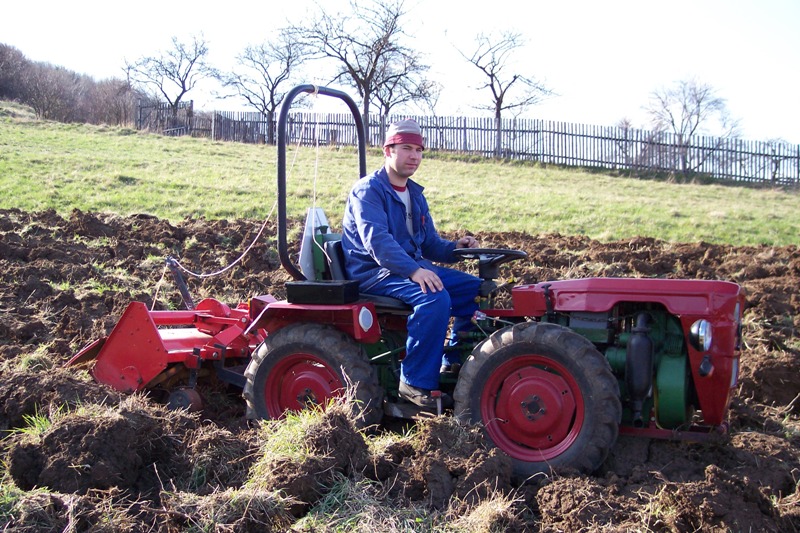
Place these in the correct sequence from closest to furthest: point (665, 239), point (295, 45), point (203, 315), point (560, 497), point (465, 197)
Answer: point (560, 497) < point (203, 315) < point (665, 239) < point (465, 197) < point (295, 45)

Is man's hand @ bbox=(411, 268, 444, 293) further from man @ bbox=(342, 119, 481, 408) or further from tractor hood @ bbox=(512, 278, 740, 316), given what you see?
tractor hood @ bbox=(512, 278, 740, 316)

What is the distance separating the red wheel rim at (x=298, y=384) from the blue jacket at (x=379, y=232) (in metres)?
0.55

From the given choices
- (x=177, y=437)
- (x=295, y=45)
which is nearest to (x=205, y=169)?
(x=177, y=437)

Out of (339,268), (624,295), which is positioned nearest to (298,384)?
→ (339,268)

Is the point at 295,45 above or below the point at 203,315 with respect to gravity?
above

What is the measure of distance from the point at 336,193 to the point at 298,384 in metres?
8.95

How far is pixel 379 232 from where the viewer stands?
444 centimetres

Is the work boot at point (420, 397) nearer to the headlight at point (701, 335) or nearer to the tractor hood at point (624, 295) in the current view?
the tractor hood at point (624, 295)

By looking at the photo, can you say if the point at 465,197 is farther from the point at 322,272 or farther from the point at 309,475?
the point at 309,475

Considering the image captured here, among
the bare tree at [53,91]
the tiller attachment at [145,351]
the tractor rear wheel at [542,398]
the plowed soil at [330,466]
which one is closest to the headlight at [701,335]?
the tractor rear wheel at [542,398]

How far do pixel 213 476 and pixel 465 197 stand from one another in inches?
426

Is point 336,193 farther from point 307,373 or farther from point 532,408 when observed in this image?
point 532,408

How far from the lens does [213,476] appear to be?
3912 millimetres

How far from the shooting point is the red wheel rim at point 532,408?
4078 millimetres
